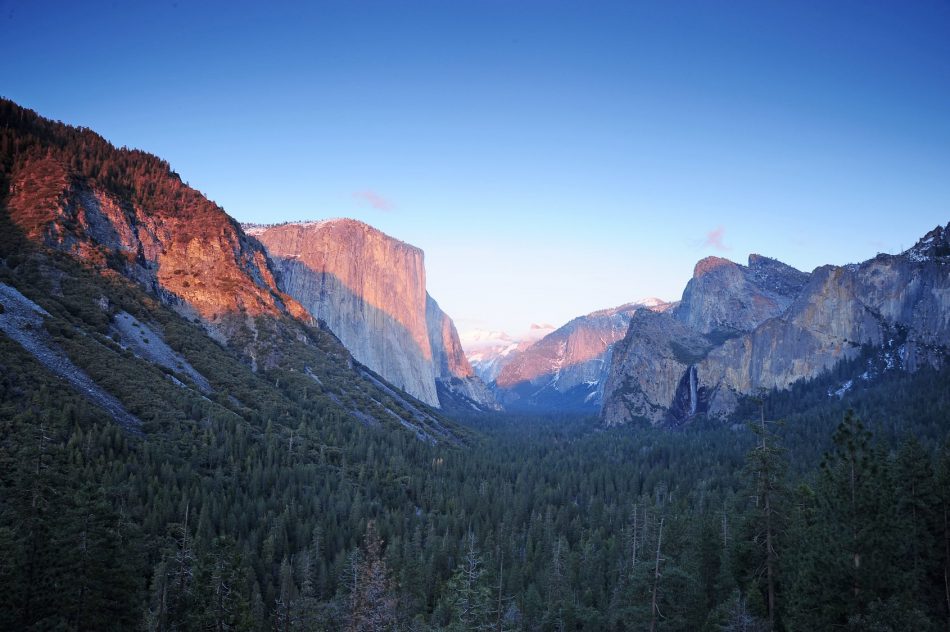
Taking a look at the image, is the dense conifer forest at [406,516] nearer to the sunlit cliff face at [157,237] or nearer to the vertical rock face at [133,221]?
the sunlit cliff face at [157,237]

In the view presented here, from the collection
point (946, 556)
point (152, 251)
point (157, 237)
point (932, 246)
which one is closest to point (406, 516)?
point (946, 556)

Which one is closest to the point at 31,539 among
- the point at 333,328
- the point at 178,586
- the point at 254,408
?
the point at 178,586

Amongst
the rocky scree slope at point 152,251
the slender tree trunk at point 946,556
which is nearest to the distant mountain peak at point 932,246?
the rocky scree slope at point 152,251

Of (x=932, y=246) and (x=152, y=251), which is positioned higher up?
(x=932, y=246)

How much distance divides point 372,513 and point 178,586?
1842 inches

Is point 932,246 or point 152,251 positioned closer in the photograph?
point 152,251

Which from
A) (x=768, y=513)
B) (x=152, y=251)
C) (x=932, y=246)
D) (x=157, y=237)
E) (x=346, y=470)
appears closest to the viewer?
(x=768, y=513)

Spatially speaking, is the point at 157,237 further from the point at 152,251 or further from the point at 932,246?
the point at 932,246

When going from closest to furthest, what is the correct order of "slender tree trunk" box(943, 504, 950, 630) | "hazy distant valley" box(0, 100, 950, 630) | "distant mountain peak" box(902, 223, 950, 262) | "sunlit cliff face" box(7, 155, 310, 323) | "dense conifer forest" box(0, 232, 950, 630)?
"dense conifer forest" box(0, 232, 950, 630), "hazy distant valley" box(0, 100, 950, 630), "slender tree trunk" box(943, 504, 950, 630), "sunlit cliff face" box(7, 155, 310, 323), "distant mountain peak" box(902, 223, 950, 262)

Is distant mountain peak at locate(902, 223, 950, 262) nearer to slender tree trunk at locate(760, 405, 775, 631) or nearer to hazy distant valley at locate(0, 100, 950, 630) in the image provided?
hazy distant valley at locate(0, 100, 950, 630)

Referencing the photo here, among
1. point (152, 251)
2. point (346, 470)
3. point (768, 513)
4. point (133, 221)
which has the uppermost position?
point (133, 221)

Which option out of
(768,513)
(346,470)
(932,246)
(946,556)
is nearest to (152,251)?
(346,470)

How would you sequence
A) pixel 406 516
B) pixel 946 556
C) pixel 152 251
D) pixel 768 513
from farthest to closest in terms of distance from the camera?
pixel 152 251
pixel 406 516
pixel 946 556
pixel 768 513

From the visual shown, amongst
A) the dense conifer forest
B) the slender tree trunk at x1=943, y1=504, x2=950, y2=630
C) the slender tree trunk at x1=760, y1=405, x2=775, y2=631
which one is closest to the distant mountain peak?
the dense conifer forest
